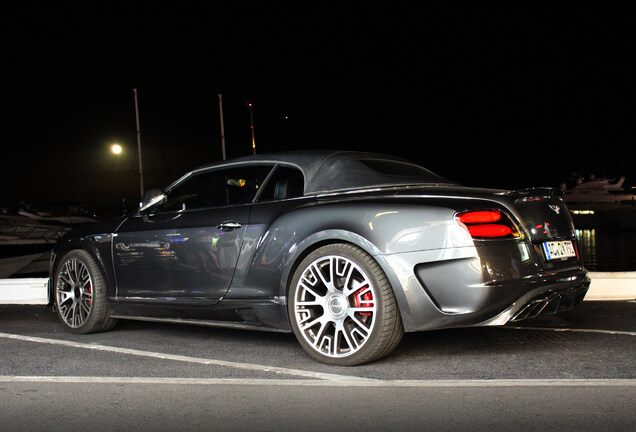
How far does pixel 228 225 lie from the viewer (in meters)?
4.75

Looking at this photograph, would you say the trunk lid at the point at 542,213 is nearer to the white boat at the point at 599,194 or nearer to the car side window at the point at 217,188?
the car side window at the point at 217,188

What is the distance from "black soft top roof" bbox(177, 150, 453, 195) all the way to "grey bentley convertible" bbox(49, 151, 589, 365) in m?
0.01

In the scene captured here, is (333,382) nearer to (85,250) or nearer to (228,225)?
(228,225)

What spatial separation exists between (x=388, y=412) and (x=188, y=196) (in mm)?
2939

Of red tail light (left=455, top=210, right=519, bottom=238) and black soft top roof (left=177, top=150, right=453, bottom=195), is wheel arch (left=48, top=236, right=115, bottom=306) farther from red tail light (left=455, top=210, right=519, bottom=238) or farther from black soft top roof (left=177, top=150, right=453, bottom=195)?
red tail light (left=455, top=210, right=519, bottom=238)

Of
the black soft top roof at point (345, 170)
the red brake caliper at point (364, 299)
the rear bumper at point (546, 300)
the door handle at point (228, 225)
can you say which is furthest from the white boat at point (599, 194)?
the red brake caliper at point (364, 299)

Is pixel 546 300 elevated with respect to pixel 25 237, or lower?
elevated

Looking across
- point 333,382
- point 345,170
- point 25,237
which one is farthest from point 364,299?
point 25,237

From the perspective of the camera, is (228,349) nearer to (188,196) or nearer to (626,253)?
(188,196)

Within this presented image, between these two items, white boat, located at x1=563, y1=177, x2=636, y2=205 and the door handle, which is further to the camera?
white boat, located at x1=563, y1=177, x2=636, y2=205

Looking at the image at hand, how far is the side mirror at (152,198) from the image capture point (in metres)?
5.30

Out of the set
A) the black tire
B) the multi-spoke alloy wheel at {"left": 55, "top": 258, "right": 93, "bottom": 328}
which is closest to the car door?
the black tire

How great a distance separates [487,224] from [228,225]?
1.81m

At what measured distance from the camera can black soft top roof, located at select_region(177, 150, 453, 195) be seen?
4.60m
